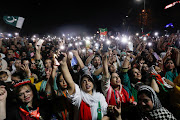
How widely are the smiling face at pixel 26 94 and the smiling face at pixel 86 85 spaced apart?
103 centimetres

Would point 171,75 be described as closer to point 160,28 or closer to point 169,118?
point 169,118

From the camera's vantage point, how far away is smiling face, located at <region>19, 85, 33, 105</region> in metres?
2.10

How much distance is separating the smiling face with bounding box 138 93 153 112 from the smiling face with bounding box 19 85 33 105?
6.78 ft

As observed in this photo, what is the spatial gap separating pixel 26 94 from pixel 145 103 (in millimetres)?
2171

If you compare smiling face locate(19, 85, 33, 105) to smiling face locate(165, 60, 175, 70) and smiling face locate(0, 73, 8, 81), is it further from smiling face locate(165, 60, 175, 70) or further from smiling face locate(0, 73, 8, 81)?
smiling face locate(165, 60, 175, 70)

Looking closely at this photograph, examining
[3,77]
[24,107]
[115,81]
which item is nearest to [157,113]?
[115,81]

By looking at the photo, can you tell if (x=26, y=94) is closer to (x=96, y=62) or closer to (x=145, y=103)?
(x=145, y=103)

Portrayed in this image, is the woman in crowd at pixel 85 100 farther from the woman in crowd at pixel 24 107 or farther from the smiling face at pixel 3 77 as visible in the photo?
the smiling face at pixel 3 77

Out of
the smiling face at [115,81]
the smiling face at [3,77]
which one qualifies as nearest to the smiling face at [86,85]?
the smiling face at [115,81]

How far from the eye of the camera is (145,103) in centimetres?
202

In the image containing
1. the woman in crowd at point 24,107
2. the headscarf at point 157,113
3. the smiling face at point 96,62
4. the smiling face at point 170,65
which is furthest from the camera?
the smiling face at point 96,62

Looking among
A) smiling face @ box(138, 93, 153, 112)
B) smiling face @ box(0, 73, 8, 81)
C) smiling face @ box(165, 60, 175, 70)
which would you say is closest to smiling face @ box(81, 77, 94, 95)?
smiling face @ box(138, 93, 153, 112)

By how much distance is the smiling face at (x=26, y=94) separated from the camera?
210cm

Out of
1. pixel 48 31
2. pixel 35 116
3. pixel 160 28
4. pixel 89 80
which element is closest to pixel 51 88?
pixel 35 116
